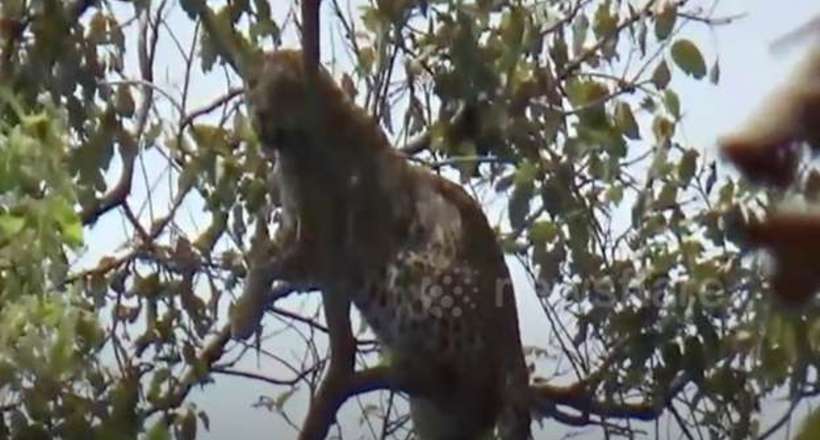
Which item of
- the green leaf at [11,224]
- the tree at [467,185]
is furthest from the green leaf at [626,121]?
the green leaf at [11,224]

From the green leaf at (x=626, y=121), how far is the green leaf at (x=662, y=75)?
44 mm

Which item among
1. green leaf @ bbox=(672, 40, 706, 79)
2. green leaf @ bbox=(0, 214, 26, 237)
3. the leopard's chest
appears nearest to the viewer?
green leaf @ bbox=(0, 214, 26, 237)

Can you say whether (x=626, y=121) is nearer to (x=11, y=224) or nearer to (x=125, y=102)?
(x=125, y=102)

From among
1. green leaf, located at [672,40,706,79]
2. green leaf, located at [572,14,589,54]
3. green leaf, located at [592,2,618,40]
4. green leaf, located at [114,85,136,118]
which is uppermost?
green leaf, located at [592,2,618,40]

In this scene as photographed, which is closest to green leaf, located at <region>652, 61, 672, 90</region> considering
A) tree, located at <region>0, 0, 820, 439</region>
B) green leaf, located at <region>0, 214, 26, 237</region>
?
tree, located at <region>0, 0, 820, 439</region>

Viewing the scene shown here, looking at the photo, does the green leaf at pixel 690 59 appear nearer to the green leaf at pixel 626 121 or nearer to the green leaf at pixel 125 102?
the green leaf at pixel 626 121

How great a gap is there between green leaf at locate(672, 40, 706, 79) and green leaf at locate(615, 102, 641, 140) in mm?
72

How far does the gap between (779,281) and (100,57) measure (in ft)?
4.91

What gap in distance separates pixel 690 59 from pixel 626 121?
0.09 meters

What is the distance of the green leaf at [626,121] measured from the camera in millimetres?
1594

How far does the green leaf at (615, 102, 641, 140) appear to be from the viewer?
1594 millimetres

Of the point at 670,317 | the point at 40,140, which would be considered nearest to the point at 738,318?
the point at 670,317

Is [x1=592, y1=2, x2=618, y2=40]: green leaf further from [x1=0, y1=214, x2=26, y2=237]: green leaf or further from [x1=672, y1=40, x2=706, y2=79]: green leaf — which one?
[x1=0, y1=214, x2=26, y2=237]: green leaf

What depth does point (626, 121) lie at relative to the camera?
1602mm
